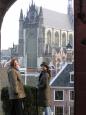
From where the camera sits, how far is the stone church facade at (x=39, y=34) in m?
9.12

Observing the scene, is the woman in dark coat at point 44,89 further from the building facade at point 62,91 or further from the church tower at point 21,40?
the church tower at point 21,40

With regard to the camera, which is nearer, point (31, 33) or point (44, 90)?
point (44, 90)

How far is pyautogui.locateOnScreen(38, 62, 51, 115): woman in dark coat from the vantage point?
7.50 m

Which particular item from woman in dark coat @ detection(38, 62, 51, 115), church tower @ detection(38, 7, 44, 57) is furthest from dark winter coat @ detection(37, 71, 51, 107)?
church tower @ detection(38, 7, 44, 57)

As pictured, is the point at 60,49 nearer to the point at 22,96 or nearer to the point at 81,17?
the point at 22,96

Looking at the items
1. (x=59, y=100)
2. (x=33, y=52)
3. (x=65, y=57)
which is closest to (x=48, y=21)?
(x=33, y=52)

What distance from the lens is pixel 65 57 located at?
8.63 metres

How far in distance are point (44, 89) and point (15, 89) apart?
0.58 m

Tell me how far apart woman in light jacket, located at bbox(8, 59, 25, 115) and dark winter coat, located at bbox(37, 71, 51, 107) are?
0.35 metres

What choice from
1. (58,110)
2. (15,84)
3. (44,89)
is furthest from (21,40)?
(15,84)

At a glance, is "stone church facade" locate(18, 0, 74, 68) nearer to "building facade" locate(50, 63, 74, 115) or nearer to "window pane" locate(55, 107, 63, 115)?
"building facade" locate(50, 63, 74, 115)

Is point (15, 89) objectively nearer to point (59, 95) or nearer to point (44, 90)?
point (44, 90)

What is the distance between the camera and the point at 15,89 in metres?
7.29

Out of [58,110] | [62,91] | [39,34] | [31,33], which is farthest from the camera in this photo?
[39,34]
